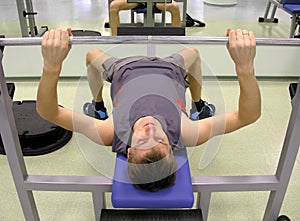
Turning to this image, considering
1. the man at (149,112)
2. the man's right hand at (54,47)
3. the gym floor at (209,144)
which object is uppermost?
the man's right hand at (54,47)

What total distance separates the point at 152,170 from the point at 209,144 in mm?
1175

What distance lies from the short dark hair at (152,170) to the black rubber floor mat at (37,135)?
1.09 metres

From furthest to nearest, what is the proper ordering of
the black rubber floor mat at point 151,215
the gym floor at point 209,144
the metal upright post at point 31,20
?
1. the metal upright post at point 31,20
2. the gym floor at point 209,144
3. the black rubber floor mat at point 151,215

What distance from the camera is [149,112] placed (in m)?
1.50

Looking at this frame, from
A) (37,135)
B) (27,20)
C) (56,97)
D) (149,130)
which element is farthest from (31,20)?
(149,130)

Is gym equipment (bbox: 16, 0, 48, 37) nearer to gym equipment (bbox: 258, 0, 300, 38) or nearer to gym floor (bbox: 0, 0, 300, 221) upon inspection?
gym floor (bbox: 0, 0, 300, 221)

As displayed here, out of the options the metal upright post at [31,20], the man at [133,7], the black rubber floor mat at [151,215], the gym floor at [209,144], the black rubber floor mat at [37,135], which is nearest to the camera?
the black rubber floor mat at [151,215]

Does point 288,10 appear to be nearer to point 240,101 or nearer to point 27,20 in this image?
point 240,101

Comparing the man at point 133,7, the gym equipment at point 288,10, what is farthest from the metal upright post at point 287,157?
the gym equipment at point 288,10

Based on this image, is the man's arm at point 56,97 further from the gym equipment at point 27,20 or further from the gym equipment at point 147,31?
the gym equipment at point 27,20

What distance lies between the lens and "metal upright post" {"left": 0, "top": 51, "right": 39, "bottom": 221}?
1.30m

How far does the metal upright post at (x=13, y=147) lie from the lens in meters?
1.30

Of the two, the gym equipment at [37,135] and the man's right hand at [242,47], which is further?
the gym equipment at [37,135]

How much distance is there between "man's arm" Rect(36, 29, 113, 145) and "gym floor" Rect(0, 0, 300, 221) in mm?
556
